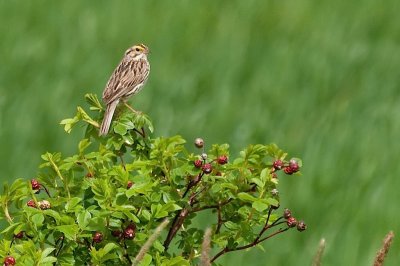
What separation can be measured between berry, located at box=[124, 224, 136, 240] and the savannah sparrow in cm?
96

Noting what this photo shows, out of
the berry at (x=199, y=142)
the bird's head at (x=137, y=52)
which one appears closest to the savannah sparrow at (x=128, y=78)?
the bird's head at (x=137, y=52)

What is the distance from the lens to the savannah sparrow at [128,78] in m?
4.82

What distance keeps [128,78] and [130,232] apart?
1.91 m

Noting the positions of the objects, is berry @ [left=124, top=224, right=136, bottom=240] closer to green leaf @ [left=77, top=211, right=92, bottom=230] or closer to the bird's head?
green leaf @ [left=77, top=211, right=92, bottom=230]

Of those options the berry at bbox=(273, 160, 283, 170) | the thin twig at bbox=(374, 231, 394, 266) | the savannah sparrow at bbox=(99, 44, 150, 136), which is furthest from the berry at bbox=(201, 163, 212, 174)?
the savannah sparrow at bbox=(99, 44, 150, 136)

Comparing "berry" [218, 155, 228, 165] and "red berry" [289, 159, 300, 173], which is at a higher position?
"red berry" [289, 159, 300, 173]

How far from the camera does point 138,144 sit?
3854mm

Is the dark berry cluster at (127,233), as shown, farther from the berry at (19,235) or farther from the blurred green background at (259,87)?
the blurred green background at (259,87)

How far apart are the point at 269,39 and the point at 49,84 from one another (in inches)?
87.7

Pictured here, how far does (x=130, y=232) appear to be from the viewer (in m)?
3.46

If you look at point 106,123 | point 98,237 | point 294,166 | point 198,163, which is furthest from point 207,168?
point 106,123

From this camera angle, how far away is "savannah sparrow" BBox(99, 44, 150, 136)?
4.82m

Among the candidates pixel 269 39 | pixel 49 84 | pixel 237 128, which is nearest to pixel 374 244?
pixel 237 128

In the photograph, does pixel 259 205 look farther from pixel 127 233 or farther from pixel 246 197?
pixel 127 233
